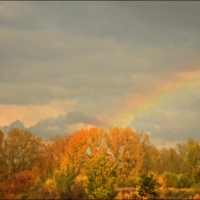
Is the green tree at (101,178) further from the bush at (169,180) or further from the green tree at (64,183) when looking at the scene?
the bush at (169,180)

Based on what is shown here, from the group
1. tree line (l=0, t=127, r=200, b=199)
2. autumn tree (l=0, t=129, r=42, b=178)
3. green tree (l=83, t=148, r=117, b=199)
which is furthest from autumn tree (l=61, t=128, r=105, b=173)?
green tree (l=83, t=148, r=117, b=199)

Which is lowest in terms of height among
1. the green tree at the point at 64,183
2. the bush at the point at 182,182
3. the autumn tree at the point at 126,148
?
the bush at the point at 182,182

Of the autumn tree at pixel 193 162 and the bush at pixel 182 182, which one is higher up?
the autumn tree at pixel 193 162

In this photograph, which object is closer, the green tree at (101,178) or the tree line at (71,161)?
the green tree at (101,178)

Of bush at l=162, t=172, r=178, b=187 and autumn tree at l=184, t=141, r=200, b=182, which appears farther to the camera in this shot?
autumn tree at l=184, t=141, r=200, b=182

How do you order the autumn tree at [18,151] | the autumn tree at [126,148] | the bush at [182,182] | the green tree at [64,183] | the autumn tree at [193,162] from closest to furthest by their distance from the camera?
the green tree at [64,183], the bush at [182,182], the autumn tree at [18,151], the autumn tree at [193,162], the autumn tree at [126,148]

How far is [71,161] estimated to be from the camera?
44406mm

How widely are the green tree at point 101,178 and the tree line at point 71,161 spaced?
5561 millimetres

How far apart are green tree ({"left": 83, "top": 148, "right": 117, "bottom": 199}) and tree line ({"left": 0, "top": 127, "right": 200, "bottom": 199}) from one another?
5561mm

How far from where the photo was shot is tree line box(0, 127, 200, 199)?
27.3 m

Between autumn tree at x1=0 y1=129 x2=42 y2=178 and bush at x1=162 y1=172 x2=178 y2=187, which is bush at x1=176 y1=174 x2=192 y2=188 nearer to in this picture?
bush at x1=162 y1=172 x2=178 y2=187

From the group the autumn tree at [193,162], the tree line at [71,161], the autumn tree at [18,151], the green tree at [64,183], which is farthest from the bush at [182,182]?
the autumn tree at [18,151]

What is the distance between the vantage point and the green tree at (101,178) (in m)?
21.6

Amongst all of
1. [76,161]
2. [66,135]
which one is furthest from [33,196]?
[66,135]
